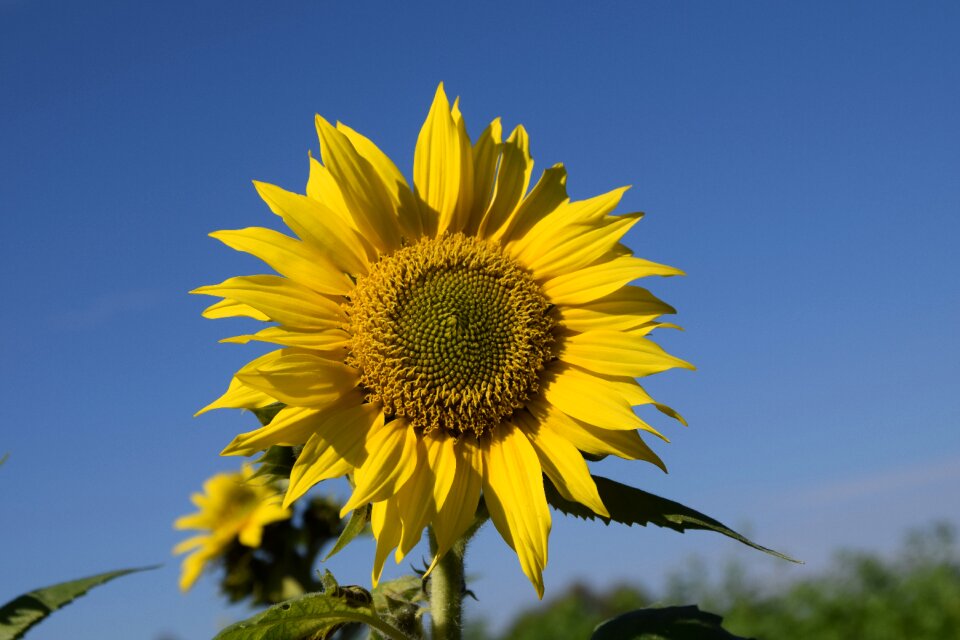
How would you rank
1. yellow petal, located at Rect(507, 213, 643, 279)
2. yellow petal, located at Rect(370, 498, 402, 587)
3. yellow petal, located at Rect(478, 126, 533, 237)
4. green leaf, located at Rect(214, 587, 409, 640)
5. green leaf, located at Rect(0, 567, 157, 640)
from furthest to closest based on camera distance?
green leaf, located at Rect(0, 567, 157, 640), yellow petal, located at Rect(478, 126, 533, 237), yellow petal, located at Rect(507, 213, 643, 279), yellow petal, located at Rect(370, 498, 402, 587), green leaf, located at Rect(214, 587, 409, 640)

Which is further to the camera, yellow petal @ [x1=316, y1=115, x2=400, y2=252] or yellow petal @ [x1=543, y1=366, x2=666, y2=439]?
yellow petal @ [x1=316, y1=115, x2=400, y2=252]

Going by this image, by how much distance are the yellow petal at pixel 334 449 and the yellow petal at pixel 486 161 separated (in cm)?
73

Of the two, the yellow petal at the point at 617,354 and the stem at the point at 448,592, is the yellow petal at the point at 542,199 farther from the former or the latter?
the stem at the point at 448,592

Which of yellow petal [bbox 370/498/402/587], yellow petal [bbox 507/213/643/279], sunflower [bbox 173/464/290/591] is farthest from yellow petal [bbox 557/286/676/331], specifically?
sunflower [bbox 173/464/290/591]

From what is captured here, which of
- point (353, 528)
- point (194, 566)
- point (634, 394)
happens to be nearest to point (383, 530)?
point (353, 528)

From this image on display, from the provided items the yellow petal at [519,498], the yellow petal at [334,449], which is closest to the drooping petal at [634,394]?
the yellow petal at [519,498]

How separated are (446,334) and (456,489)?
47 centimetres

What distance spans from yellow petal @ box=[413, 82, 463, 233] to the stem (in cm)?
97

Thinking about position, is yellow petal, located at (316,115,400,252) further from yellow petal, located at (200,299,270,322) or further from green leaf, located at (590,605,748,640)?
green leaf, located at (590,605,748,640)

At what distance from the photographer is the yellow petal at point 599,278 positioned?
279cm

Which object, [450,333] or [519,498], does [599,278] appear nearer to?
[450,333]

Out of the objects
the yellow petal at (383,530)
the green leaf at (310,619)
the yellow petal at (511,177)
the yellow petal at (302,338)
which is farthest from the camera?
the yellow petal at (511,177)

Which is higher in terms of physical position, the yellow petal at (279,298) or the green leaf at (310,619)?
the yellow petal at (279,298)

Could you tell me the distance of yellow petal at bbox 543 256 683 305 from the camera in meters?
2.79
